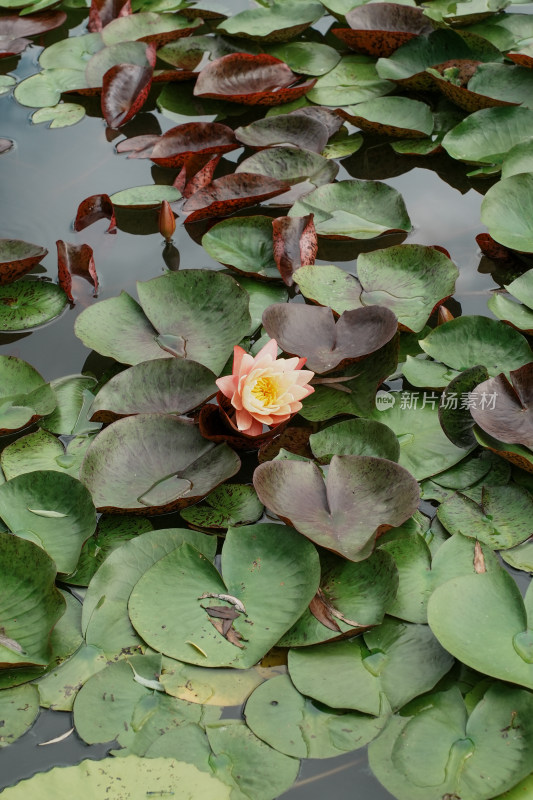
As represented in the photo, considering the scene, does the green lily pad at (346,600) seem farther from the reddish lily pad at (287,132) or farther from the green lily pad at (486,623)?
the reddish lily pad at (287,132)

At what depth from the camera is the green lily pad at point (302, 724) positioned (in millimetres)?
1333

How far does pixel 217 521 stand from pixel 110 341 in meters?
0.59

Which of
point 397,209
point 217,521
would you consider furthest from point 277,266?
point 217,521

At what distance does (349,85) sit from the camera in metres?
2.93

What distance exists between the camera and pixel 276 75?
2.92 meters

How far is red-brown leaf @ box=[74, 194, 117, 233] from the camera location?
94.7 inches

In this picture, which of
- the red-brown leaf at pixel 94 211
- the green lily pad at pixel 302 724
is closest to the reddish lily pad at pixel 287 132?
the red-brown leaf at pixel 94 211

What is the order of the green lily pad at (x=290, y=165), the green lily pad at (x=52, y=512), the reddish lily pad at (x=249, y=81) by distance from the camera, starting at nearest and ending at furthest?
the green lily pad at (x=52, y=512)
the green lily pad at (x=290, y=165)
the reddish lily pad at (x=249, y=81)

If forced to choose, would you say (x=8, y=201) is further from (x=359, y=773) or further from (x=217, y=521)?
(x=359, y=773)

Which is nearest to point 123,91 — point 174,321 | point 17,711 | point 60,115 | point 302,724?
point 60,115

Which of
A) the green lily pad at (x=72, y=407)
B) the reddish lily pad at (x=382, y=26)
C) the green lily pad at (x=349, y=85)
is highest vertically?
the reddish lily pad at (x=382, y=26)

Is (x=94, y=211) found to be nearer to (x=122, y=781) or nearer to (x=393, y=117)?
(x=393, y=117)

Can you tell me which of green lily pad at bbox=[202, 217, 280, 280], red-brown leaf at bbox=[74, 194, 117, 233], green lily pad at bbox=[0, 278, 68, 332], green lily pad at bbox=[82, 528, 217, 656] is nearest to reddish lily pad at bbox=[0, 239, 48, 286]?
green lily pad at bbox=[0, 278, 68, 332]

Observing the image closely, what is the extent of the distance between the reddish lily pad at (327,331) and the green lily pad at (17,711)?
0.93m
